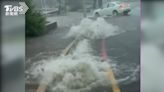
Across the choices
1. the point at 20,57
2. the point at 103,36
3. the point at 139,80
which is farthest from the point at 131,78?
the point at 20,57

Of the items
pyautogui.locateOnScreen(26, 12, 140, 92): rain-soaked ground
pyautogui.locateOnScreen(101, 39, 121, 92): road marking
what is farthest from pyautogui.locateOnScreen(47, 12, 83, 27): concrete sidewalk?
pyautogui.locateOnScreen(101, 39, 121, 92): road marking

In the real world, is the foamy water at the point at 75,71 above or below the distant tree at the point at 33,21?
below

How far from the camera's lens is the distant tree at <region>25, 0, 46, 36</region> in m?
6.29

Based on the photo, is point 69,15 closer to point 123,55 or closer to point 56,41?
point 56,41

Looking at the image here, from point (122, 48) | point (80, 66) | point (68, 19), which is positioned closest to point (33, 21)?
point (68, 19)

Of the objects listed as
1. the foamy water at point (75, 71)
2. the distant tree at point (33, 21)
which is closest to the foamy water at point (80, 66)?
the foamy water at point (75, 71)

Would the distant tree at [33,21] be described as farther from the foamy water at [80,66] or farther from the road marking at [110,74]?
the road marking at [110,74]

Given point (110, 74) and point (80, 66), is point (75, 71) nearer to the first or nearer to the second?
point (80, 66)

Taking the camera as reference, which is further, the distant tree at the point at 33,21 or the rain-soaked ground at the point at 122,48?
the distant tree at the point at 33,21

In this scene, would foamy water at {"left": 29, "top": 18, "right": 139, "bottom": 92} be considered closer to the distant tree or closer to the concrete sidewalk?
the concrete sidewalk

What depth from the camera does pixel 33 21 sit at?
6312 mm

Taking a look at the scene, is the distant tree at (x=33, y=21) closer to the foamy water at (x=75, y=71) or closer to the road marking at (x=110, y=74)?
the foamy water at (x=75, y=71)

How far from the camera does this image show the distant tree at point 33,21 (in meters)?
6.29

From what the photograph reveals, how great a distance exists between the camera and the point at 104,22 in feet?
20.5
